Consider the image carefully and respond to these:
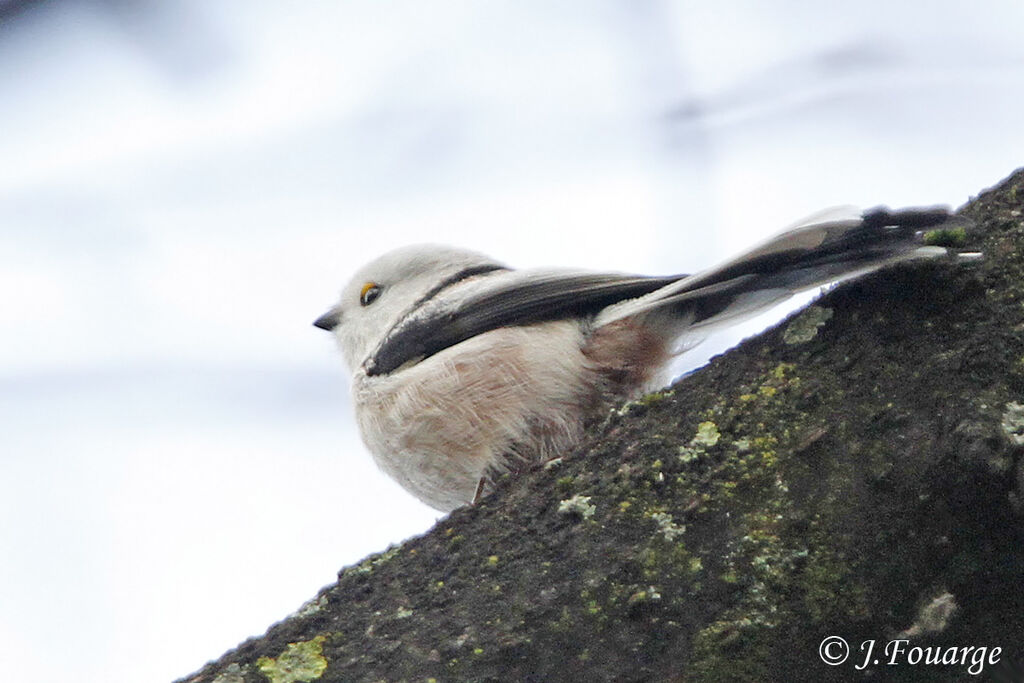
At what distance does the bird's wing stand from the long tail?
27 cm

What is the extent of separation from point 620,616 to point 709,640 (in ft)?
0.44

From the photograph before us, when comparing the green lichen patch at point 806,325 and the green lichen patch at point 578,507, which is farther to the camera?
the green lichen patch at point 806,325

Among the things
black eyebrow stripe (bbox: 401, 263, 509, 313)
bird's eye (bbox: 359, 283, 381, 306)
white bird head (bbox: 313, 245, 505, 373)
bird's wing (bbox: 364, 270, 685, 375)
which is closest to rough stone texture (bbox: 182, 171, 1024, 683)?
bird's wing (bbox: 364, 270, 685, 375)

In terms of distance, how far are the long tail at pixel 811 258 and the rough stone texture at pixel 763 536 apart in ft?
0.22

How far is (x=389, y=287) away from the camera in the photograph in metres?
4.28

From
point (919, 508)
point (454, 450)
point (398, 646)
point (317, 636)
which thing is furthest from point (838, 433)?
point (454, 450)

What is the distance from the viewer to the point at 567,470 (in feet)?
6.50

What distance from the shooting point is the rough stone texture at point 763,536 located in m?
1.56

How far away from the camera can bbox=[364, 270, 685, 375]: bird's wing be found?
10.5 feet

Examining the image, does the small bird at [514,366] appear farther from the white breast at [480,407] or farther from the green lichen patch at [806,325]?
the green lichen patch at [806,325]

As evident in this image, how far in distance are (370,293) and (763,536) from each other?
9.38 ft

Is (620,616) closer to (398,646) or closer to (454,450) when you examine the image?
(398,646)

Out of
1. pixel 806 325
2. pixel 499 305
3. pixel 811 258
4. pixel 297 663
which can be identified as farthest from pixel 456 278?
pixel 297 663

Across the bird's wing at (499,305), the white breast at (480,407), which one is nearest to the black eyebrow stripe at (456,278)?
the bird's wing at (499,305)
